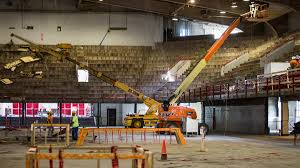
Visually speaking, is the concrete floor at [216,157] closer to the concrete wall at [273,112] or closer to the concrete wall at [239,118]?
the concrete wall at [273,112]

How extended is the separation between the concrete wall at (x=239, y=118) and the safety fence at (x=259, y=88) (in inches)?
72.1

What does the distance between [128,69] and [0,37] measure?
1382 centimetres

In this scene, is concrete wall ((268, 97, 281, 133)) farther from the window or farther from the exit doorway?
the exit doorway

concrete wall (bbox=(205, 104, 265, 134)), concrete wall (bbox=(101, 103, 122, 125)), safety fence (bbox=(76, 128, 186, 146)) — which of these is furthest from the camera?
concrete wall (bbox=(101, 103, 122, 125))

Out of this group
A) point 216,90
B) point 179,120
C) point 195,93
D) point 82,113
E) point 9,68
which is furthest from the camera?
point 82,113

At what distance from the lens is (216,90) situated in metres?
36.9

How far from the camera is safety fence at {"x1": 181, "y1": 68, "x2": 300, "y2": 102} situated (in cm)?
2758

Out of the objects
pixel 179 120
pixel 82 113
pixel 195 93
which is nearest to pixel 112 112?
pixel 82 113

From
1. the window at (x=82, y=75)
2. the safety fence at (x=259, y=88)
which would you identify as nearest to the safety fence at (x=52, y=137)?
the safety fence at (x=259, y=88)

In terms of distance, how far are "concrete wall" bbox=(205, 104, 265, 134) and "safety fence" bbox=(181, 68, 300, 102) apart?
6.01 ft

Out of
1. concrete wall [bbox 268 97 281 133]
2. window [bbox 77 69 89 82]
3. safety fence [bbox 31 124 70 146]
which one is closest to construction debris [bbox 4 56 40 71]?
safety fence [bbox 31 124 70 146]

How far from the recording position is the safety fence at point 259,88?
2758 cm

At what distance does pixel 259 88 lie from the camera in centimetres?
3138

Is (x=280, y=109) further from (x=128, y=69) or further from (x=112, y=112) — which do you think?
(x=112, y=112)
